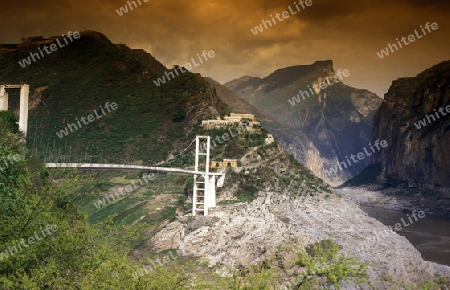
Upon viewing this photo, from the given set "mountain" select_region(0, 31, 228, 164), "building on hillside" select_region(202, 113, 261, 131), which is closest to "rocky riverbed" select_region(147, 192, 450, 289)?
"building on hillside" select_region(202, 113, 261, 131)

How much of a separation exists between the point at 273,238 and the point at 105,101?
51.7 metres

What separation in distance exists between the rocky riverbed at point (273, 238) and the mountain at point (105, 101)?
2111cm

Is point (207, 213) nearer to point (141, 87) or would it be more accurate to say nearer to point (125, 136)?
point (125, 136)

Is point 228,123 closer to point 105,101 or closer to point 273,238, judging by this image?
point 105,101

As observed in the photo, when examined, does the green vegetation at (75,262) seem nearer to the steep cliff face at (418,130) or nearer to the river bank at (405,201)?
the river bank at (405,201)

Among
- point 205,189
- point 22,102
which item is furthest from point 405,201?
point 22,102

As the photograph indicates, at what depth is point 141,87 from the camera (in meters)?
97.2

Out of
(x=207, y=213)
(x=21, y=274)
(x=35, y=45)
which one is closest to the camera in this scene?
(x=21, y=274)

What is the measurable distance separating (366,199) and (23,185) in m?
119

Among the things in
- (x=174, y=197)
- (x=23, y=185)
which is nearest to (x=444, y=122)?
(x=174, y=197)

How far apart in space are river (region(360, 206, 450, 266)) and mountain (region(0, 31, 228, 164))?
99.7 ft

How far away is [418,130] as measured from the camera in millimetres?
153250

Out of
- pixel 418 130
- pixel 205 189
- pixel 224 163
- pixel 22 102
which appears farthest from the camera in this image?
pixel 418 130

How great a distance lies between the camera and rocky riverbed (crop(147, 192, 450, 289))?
1826 inches
